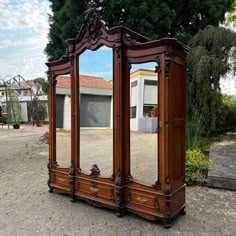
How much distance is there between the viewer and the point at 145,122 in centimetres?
381

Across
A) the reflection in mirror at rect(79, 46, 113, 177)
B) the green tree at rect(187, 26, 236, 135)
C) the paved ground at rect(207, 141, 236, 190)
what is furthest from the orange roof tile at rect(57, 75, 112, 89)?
the green tree at rect(187, 26, 236, 135)

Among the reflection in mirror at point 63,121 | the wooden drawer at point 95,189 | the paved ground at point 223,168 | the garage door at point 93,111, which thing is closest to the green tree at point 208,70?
the paved ground at point 223,168

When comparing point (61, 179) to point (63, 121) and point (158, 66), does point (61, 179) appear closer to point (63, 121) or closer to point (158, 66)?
point (63, 121)

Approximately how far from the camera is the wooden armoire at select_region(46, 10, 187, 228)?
3.10m

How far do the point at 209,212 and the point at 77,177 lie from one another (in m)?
1.82

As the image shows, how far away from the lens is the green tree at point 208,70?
7.24 m

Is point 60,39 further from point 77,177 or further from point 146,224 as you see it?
point 146,224

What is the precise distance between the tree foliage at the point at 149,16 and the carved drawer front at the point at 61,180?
4.62 meters

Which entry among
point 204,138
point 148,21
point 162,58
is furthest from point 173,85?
point 204,138

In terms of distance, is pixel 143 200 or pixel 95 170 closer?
pixel 143 200

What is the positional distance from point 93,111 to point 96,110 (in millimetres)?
53

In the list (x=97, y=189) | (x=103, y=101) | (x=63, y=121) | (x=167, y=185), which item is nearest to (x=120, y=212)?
(x=97, y=189)

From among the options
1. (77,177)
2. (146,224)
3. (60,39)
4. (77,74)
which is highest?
(60,39)

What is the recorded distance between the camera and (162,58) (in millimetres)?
3055
